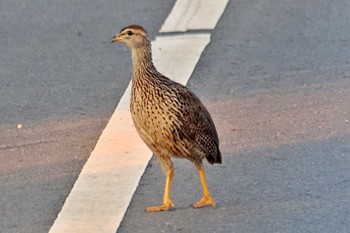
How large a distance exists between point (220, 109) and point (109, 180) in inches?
57.6

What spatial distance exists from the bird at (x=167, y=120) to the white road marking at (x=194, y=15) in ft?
11.6

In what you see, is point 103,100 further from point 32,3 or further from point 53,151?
point 32,3

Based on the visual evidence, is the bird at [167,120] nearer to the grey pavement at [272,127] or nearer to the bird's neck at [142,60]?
the bird's neck at [142,60]

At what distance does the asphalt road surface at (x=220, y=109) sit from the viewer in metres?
6.87

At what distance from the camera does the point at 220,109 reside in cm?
858

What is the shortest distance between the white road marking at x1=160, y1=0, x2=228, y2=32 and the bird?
140 inches

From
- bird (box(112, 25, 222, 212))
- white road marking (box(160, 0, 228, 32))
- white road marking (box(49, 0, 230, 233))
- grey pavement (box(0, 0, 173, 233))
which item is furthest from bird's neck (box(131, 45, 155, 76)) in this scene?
white road marking (box(160, 0, 228, 32))

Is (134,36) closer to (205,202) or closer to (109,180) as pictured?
(109,180)

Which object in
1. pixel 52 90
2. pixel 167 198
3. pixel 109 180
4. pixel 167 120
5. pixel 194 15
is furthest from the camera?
pixel 194 15

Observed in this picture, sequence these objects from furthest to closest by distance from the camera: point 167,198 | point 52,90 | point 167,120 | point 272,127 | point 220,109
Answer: point 52,90
point 220,109
point 272,127
point 167,198
point 167,120

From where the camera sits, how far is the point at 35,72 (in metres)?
9.64

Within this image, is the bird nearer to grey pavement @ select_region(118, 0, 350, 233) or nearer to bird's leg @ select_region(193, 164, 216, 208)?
bird's leg @ select_region(193, 164, 216, 208)

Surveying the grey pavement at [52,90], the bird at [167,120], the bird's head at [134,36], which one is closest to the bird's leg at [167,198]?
the bird at [167,120]

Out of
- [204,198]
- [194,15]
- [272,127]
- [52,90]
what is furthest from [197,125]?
[194,15]
